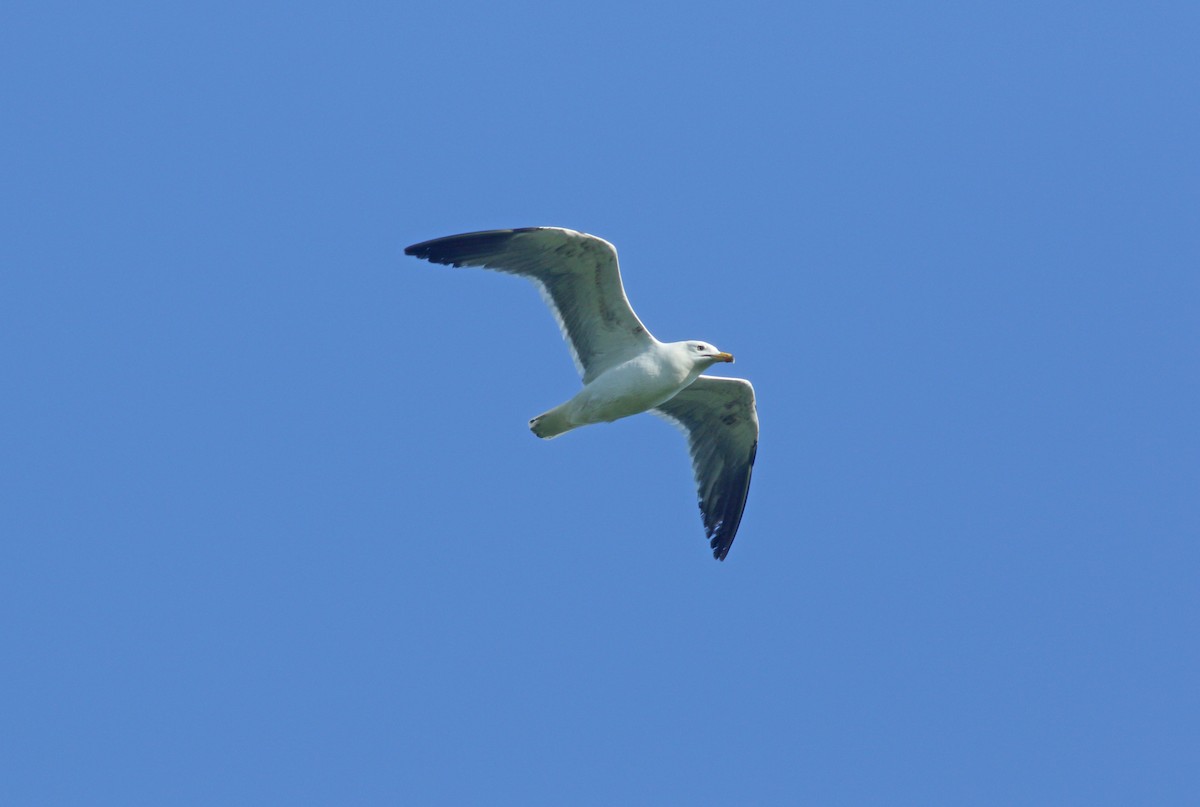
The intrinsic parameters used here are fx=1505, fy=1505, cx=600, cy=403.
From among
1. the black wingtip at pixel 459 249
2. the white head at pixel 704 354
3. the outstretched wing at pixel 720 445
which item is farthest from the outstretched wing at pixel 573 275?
the outstretched wing at pixel 720 445

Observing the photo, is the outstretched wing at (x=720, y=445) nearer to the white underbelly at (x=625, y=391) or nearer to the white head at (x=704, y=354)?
the white head at (x=704, y=354)

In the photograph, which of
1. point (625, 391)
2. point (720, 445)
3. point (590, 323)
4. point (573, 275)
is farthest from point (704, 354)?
point (720, 445)

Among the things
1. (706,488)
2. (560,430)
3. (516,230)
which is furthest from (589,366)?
(706,488)

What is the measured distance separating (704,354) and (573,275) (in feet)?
4.65

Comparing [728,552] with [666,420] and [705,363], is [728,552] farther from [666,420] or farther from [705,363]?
[705,363]

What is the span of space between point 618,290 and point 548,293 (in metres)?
0.64

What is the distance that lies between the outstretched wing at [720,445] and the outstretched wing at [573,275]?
5.20 feet

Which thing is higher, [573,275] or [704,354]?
[573,275]

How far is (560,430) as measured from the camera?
14219 millimetres

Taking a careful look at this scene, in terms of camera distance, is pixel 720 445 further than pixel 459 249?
Yes

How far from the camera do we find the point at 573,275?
13.7m

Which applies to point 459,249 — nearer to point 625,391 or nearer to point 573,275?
point 573,275

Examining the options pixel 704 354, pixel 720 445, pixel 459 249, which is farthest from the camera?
pixel 720 445

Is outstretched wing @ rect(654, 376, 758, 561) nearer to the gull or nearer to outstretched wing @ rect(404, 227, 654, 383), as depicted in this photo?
the gull
